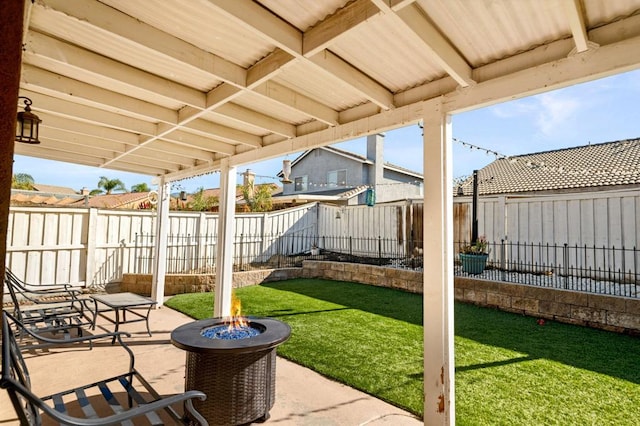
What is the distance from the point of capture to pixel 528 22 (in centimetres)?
212

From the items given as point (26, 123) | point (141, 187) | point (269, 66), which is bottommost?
point (26, 123)

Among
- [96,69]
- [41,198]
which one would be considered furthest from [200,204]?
[96,69]

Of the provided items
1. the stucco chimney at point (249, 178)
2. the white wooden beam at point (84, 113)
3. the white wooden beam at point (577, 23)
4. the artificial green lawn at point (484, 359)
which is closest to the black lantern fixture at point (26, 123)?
the white wooden beam at point (84, 113)

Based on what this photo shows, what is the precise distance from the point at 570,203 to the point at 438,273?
295 inches

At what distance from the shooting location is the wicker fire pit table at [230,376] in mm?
2660

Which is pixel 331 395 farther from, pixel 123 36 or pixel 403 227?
pixel 403 227

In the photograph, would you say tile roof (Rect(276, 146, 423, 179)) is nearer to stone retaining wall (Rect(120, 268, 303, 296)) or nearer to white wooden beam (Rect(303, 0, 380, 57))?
stone retaining wall (Rect(120, 268, 303, 296))

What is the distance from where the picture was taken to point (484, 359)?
4.25 m

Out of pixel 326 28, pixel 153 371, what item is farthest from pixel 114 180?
pixel 326 28

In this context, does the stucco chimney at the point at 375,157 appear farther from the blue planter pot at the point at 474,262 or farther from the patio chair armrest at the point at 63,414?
the patio chair armrest at the point at 63,414

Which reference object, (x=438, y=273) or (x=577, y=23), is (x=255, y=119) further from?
(x=577, y=23)

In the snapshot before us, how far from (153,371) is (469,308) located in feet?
20.1

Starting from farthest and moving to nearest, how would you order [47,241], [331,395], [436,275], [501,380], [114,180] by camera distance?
[114,180]
[47,241]
[501,380]
[331,395]
[436,275]

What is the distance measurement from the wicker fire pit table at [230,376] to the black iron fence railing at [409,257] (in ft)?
Answer: 20.8
